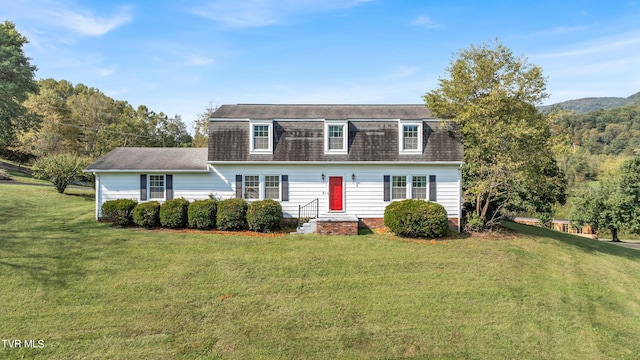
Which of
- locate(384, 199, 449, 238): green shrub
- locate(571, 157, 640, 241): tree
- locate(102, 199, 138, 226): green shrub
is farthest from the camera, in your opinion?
locate(571, 157, 640, 241): tree

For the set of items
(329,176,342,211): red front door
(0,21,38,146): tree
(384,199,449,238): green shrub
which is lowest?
(384,199,449,238): green shrub

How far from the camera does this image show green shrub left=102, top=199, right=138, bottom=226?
602 inches

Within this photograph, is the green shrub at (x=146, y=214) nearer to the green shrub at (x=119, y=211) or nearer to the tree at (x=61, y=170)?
the green shrub at (x=119, y=211)

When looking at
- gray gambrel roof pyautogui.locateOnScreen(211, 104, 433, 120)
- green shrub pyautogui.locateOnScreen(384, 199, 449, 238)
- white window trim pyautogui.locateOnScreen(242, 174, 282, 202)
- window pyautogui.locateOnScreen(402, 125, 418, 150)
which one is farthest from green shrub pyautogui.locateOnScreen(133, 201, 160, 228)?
window pyautogui.locateOnScreen(402, 125, 418, 150)

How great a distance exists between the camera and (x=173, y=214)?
15117 millimetres

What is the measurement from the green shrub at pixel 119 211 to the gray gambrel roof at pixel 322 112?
579cm

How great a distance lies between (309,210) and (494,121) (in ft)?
31.7

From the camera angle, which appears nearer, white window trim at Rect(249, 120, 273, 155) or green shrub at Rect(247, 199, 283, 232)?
green shrub at Rect(247, 199, 283, 232)

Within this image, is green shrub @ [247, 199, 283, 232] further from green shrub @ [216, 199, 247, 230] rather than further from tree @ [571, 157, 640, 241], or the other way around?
tree @ [571, 157, 640, 241]

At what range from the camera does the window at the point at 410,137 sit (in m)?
16.6

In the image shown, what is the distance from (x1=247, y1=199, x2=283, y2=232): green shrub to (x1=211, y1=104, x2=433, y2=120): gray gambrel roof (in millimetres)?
4630

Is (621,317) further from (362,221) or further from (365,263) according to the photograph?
(362,221)

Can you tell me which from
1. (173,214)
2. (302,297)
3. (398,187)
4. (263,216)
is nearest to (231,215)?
(263,216)

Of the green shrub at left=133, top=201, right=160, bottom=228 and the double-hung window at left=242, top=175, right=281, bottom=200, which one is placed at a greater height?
the double-hung window at left=242, top=175, right=281, bottom=200
